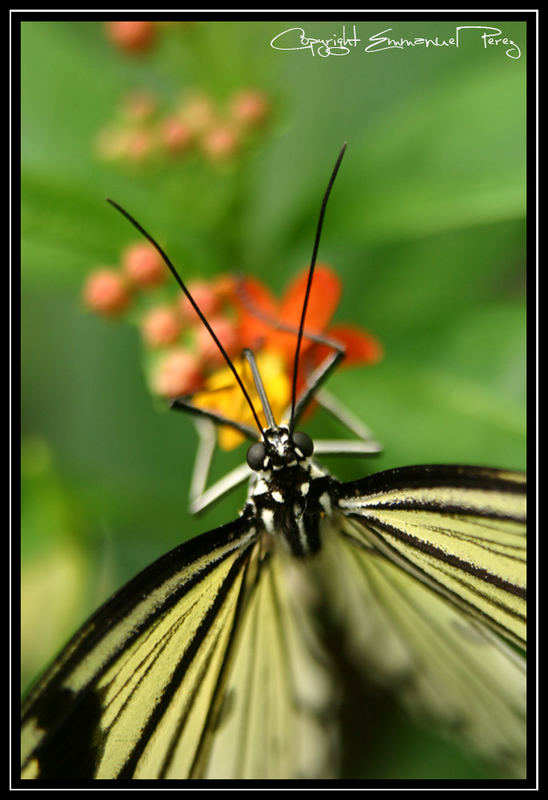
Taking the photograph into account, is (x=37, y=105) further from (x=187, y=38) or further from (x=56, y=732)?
(x=56, y=732)

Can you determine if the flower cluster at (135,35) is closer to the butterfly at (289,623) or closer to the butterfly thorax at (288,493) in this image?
the butterfly at (289,623)

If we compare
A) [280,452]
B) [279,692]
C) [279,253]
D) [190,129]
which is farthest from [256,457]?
[190,129]

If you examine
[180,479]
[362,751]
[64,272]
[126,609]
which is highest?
[64,272]

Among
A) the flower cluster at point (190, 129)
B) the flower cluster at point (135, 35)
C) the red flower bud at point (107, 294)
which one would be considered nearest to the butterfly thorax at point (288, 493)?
the red flower bud at point (107, 294)

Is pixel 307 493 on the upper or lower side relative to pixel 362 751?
upper

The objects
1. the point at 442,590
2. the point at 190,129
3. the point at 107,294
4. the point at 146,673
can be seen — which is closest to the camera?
the point at 146,673

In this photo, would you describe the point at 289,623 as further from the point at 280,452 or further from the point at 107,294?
the point at 107,294

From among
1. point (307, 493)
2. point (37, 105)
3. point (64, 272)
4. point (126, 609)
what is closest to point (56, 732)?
point (126, 609)
